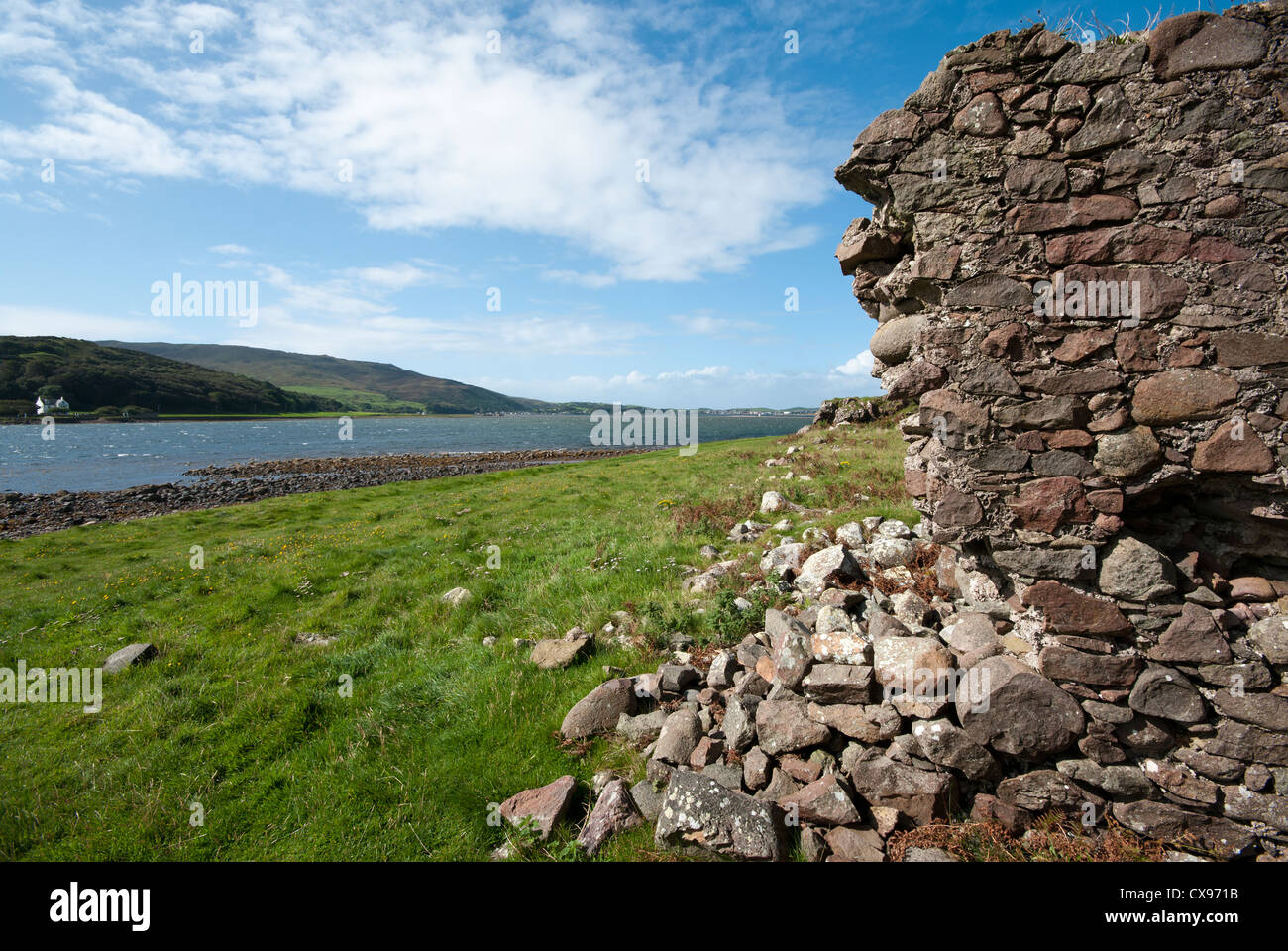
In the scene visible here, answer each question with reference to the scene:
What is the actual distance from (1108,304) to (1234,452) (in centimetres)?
154

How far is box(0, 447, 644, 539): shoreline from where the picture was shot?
82.0 ft

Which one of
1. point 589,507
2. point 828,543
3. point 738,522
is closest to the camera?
point 828,543

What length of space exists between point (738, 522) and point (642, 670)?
6116mm

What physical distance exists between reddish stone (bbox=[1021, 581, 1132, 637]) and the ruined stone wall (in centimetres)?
2

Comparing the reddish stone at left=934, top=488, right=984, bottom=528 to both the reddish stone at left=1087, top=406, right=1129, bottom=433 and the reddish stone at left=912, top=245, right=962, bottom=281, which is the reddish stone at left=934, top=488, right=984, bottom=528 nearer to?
the reddish stone at left=1087, top=406, right=1129, bottom=433

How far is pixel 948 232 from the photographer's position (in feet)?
16.1

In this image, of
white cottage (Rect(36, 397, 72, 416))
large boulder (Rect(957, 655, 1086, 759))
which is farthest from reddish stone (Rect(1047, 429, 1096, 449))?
white cottage (Rect(36, 397, 72, 416))

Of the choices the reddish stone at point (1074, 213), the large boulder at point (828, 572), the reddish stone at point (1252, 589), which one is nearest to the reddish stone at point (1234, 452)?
the reddish stone at point (1252, 589)

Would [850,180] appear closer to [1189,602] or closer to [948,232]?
[948,232]

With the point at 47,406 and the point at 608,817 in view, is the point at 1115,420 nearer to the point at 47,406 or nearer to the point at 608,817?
the point at 608,817

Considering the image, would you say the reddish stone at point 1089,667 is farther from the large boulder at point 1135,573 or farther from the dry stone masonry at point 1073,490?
the large boulder at point 1135,573

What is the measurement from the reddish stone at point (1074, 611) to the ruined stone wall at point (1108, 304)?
0.07 ft
